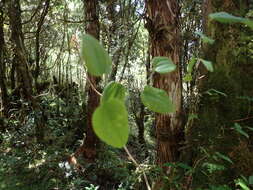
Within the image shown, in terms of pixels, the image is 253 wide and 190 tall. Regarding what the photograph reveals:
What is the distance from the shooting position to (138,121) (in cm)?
466

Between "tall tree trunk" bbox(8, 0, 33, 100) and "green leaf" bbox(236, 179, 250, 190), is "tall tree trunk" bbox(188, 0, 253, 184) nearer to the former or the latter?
"green leaf" bbox(236, 179, 250, 190)

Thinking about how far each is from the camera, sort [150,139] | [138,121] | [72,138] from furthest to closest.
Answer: [150,139]
[138,121]
[72,138]

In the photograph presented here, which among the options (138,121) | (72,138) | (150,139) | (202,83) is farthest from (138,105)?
(202,83)

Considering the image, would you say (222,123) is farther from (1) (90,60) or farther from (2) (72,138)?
(2) (72,138)

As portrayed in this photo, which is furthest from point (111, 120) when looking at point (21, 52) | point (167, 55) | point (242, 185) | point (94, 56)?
point (21, 52)

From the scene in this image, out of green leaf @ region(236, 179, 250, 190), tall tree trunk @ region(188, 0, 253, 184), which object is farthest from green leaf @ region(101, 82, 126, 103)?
tall tree trunk @ region(188, 0, 253, 184)

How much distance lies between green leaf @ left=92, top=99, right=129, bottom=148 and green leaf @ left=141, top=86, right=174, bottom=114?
0.40 ft

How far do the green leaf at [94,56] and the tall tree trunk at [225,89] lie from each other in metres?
0.92

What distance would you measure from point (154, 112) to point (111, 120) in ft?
4.29

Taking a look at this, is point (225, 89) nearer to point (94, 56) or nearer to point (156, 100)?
point (156, 100)

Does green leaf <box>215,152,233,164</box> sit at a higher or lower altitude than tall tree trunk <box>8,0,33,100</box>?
lower

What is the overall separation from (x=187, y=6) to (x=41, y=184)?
262 centimetres

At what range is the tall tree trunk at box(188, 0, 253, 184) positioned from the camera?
116cm

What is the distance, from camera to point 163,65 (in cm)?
46
